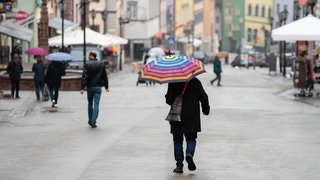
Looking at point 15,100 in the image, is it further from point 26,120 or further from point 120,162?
point 120,162

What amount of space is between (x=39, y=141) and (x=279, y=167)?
5272mm

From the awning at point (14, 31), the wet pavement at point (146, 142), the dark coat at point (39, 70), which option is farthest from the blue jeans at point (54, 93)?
the awning at point (14, 31)

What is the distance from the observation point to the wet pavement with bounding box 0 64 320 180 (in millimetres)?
12898

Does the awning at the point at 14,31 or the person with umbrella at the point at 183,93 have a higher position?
the awning at the point at 14,31

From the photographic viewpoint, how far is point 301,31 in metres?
30.9

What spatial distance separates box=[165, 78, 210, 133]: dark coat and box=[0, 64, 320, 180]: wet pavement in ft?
2.15

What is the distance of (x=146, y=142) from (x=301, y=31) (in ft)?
50.7

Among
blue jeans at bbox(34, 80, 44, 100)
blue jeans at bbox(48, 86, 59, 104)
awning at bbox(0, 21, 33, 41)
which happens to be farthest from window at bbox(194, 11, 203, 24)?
blue jeans at bbox(48, 86, 59, 104)

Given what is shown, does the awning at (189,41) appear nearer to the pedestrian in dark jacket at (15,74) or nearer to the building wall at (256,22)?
the building wall at (256,22)

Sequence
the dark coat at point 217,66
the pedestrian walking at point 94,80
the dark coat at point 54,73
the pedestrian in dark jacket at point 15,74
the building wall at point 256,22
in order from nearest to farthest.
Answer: the pedestrian walking at point 94,80
the dark coat at point 54,73
the pedestrian in dark jacket at point 15,74
the dark coat at point 217,66
the building wall at point 256,22

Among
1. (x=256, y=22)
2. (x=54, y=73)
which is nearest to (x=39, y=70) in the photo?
(x=54, y=73)

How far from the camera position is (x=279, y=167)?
13438 mm

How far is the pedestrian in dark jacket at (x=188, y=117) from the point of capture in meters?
12.6

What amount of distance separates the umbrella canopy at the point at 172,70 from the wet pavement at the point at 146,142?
51.7 inches
